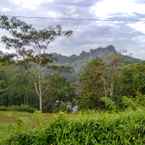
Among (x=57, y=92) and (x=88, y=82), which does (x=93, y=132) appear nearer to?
(x=88, y=82)

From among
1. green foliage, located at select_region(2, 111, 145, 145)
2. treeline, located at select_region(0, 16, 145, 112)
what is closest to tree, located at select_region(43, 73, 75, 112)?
treeline, located at select_region(0, 16, 145, 112)

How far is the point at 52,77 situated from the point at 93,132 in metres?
37.1

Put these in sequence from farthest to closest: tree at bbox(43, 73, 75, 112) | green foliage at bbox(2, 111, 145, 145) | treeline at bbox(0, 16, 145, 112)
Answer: tree at bbox(43, 73, 75, 112), treeline at bbox(0, 16, 145, 112), green foliage at bbox(2, 111, 145, 145)

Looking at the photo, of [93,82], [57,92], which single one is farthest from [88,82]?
[57,92]

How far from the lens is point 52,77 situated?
41.8 meters

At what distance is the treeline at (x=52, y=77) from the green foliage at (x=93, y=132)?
676 inches

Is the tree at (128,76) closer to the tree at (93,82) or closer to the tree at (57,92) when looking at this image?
the tree at (93,82)

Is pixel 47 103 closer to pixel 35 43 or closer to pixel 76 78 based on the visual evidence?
pixel 76 78

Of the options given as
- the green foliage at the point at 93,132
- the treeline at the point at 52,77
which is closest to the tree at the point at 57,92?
the treeline at the point at 52,77

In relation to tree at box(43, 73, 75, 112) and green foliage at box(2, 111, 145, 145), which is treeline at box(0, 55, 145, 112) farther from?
green foliage at box(2, 111, 145, 145)

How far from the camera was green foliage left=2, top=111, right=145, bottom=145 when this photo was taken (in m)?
4.73

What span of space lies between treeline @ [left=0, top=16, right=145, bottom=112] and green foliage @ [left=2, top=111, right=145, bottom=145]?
17.2m

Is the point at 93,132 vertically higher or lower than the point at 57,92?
higher

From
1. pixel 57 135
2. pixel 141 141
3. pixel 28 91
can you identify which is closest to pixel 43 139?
pixel 57 135
